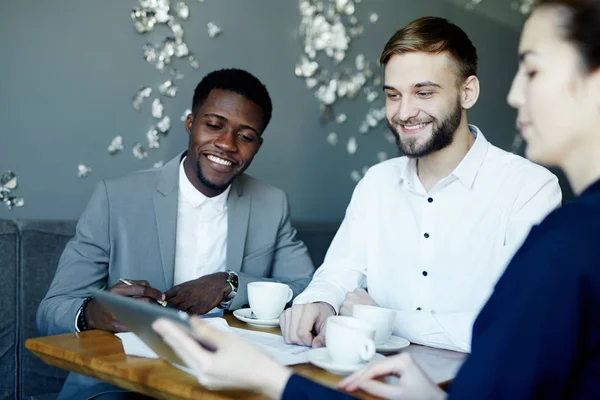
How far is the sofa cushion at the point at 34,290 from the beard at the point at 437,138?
4.17ft

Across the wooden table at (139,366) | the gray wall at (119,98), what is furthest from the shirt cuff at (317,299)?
the gray wall at (119,98)

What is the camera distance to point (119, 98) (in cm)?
275

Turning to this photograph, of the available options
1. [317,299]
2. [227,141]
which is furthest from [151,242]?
[317,299]

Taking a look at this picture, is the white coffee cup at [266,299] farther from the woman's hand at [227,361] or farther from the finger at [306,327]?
the woman's hand at [227,361]

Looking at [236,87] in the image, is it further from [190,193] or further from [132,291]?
[132,291]

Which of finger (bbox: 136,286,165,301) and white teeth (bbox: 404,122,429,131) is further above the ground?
white teeth (bbox: 404,122,429,131)

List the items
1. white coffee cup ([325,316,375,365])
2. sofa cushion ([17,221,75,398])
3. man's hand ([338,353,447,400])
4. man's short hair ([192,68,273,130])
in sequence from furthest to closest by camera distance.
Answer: man's short hair ([192,68,273,130]), sofa cushion ([17,221,75,398]), white coffee cup ([325,316,375,365]), man's hand ([338,353,447,400])

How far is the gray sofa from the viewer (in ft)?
7.49

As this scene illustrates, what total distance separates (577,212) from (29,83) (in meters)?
2.20

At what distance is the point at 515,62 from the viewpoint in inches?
179

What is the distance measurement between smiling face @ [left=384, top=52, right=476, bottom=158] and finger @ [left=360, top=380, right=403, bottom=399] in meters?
1.00

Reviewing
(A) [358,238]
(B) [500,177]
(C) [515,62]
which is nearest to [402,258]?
(A) [358,238]

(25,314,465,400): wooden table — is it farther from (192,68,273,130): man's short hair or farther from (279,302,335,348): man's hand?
(192,68,273,130): man's short hair

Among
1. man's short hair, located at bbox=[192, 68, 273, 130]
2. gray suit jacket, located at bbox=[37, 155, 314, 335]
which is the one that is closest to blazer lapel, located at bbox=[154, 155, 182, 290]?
gray suit jacket, located at bbox=[37, 155, 314, 335]
